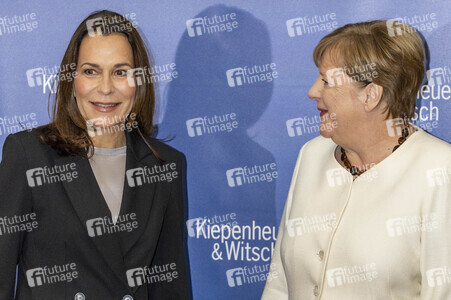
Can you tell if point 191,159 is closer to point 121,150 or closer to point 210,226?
point 210,226

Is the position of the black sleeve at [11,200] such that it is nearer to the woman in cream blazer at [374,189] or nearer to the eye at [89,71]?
the eye at [89,71]

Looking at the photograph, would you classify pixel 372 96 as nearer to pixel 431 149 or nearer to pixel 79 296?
pixel 431 149

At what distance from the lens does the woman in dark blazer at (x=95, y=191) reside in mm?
2053

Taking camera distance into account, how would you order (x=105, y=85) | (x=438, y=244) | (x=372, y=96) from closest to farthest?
(x=438, y=244) → (x=372, y=96) → (x=105, y=85)

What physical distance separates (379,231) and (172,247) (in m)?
0.89

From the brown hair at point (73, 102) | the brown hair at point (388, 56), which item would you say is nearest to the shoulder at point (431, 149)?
the brown hair at point (388, 56)

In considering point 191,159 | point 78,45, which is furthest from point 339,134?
point 78,45

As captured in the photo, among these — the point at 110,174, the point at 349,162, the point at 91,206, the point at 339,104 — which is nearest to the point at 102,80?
the point at 110,174

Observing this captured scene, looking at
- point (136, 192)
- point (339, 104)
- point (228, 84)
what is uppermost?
point (228, 84)

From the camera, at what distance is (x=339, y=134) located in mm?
2143

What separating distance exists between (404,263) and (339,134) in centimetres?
54

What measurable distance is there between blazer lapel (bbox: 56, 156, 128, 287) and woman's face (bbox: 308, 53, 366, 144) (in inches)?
36.5

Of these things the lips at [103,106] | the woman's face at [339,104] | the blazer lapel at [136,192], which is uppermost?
the lips at [103,106]

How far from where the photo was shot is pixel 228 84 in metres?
2.77
